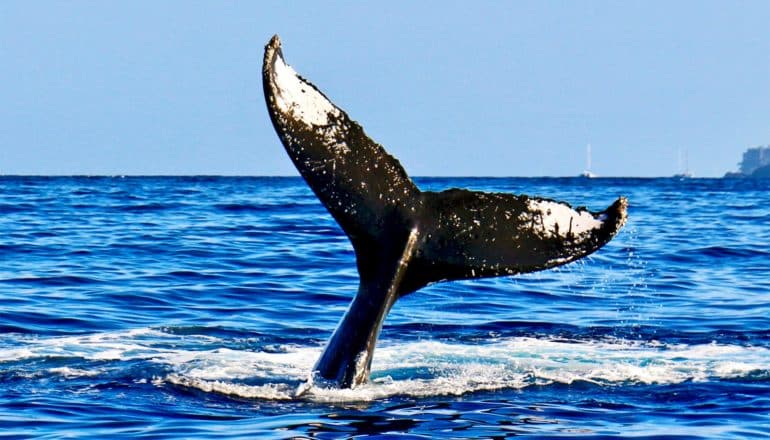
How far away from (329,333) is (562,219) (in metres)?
4.29

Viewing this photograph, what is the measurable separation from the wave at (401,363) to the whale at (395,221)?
654mm

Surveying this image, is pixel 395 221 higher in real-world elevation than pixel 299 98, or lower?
lower

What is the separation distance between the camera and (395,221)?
783 centimetres

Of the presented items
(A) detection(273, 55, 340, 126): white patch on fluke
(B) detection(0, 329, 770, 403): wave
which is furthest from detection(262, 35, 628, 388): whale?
(B) detection(0, 329, 770, 403): wave

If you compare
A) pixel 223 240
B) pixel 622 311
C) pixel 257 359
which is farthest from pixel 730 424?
pixel 223 240

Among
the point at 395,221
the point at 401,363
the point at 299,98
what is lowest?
the point at 401,363

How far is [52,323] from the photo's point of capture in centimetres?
1188

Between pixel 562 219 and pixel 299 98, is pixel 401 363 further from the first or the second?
pixel 299 98

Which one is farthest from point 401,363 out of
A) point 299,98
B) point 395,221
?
point 299,98

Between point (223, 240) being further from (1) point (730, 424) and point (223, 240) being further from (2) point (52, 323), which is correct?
(1) point (730, 424)

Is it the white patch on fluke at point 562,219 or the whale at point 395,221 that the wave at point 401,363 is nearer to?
the whale at point 395,221

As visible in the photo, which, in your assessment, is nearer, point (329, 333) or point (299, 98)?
point (299, 98)

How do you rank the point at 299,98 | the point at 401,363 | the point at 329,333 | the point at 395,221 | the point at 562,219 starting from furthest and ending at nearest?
the point at 329,333
the point at 401,363
the point at 395,221
the point at 562,219
the point at 299,98

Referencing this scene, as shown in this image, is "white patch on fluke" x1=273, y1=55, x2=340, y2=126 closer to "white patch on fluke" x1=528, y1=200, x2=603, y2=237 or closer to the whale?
the whale
